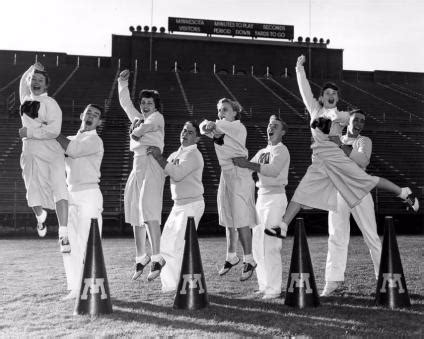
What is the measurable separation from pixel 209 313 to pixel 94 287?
0.96m

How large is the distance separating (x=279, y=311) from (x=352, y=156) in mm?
1850

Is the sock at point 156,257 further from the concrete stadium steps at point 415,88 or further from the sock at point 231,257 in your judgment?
the concrete stadium steps at point 415,88

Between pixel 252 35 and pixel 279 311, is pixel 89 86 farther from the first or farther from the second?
pixel 279 311

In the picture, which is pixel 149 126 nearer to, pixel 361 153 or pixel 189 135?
pixel 189 135

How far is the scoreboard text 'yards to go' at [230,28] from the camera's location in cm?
3212

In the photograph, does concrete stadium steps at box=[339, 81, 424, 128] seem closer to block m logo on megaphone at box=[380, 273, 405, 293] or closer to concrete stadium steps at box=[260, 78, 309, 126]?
concrete stadium steps at box=[260, 78, 309, 126]

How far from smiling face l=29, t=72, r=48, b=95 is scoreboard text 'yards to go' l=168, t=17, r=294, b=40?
27.7 meters

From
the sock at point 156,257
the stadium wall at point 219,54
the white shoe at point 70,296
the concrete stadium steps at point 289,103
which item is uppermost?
the stadium wall at point 219,54

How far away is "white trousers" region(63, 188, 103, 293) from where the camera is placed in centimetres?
512

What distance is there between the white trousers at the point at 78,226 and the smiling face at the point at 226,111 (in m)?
1.54

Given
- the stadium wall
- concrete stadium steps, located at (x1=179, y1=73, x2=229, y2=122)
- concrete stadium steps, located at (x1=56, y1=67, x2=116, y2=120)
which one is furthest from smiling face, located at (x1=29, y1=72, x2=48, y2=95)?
the stadium wall

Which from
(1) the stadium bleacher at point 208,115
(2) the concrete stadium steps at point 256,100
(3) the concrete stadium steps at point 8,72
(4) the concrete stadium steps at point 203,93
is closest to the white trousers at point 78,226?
(1) the stadium bleacher at point 208,115

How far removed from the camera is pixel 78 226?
5.18m

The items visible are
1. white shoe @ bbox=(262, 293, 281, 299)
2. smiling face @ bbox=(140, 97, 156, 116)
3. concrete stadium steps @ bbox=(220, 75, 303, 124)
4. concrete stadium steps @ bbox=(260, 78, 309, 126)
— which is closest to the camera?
white shoe @ bbox=(262, 293, 281, 299)
